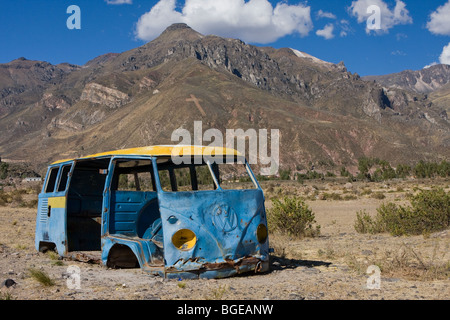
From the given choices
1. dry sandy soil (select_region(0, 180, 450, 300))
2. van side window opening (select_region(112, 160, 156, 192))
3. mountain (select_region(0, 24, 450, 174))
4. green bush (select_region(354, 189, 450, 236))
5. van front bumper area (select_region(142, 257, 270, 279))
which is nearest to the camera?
dry sandy soil (select_region(0, 180, 450, 300))

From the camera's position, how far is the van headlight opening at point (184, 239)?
698 centimetres

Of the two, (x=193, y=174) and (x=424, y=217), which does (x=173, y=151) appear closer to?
(x=193, y=174)

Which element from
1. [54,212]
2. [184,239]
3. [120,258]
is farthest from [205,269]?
[54,212]

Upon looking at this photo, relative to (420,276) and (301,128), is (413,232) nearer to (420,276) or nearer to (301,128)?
(420,276)

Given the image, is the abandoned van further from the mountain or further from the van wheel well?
the mountain

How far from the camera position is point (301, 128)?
11256 centimetres

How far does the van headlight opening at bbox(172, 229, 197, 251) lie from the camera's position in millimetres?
6977

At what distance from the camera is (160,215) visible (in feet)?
25.1

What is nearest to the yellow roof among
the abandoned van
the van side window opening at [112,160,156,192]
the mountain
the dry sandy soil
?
the abandoned van

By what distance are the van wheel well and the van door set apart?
5.41 feet

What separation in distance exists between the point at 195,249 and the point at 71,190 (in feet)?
13.6

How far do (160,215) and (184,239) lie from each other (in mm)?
807

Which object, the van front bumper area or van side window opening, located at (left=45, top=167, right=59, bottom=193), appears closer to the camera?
the van front bumper area

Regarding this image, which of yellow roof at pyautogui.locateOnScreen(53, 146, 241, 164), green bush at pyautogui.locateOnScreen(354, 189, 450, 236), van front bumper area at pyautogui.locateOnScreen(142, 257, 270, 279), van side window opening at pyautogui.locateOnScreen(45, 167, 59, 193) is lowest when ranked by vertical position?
van front bumper area at pyautogui.locateOnScreen(142, 257, 270, 279)
